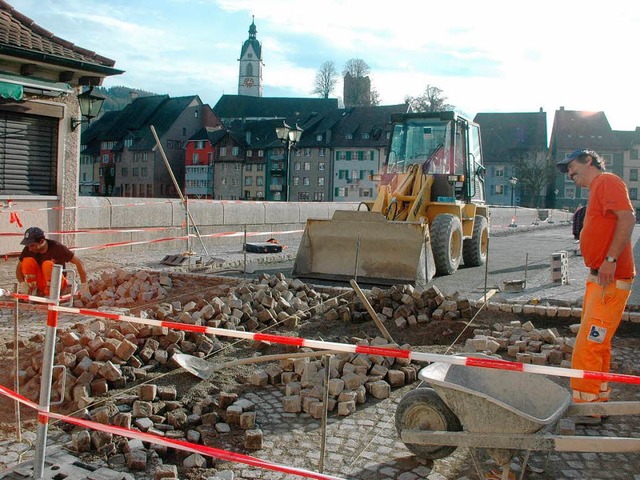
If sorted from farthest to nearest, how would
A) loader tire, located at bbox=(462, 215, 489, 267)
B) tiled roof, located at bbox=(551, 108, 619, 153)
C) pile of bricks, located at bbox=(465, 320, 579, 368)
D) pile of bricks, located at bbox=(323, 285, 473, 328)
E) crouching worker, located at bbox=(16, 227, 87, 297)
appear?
1. tiled roof, located at bbox=(551, 108, 619, 153)
2. loader tire, located at bbox=(462, 215, 489, 267)
3. crouching worker, located at bbox=(16, 227, 87, 297)
4. pile of bricks, located at bbox=(323, 285, 473, 328)
5. pile of bricks, located at bbox=(465, 320, 579, 368)

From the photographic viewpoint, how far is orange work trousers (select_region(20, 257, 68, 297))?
8391 millimetres

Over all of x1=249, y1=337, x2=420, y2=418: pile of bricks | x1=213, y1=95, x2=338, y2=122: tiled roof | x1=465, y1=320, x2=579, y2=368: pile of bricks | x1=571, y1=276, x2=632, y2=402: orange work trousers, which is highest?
x1=213, y1=95, x2=338, y2=122: tiled roof

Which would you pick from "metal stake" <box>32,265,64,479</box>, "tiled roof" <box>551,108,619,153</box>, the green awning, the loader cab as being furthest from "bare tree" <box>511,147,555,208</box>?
"metal stake" <box>32,265,64,479</box>

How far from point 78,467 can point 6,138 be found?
10338 mm

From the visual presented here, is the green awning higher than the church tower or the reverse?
the reverse

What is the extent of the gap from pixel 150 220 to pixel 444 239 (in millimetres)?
7477

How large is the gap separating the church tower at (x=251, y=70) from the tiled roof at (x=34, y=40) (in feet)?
381

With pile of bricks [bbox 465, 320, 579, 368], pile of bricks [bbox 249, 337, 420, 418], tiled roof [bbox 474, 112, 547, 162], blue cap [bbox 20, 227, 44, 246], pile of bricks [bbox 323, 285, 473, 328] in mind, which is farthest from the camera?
tiled roof [bbox 474, 112, 547, 162]

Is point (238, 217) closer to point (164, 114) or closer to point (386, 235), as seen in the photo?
point (386, 235)

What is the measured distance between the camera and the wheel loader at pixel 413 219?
1060 centimetres

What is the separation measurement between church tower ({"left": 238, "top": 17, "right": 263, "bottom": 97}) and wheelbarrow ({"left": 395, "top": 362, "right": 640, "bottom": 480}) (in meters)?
127

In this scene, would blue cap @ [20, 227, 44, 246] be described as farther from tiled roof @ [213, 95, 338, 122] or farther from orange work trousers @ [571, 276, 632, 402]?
tiled roof @ [213, 95, 338, 122]

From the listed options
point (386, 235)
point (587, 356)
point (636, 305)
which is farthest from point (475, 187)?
point (587, 356)

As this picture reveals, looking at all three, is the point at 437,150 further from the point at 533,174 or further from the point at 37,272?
the point at 533,174
